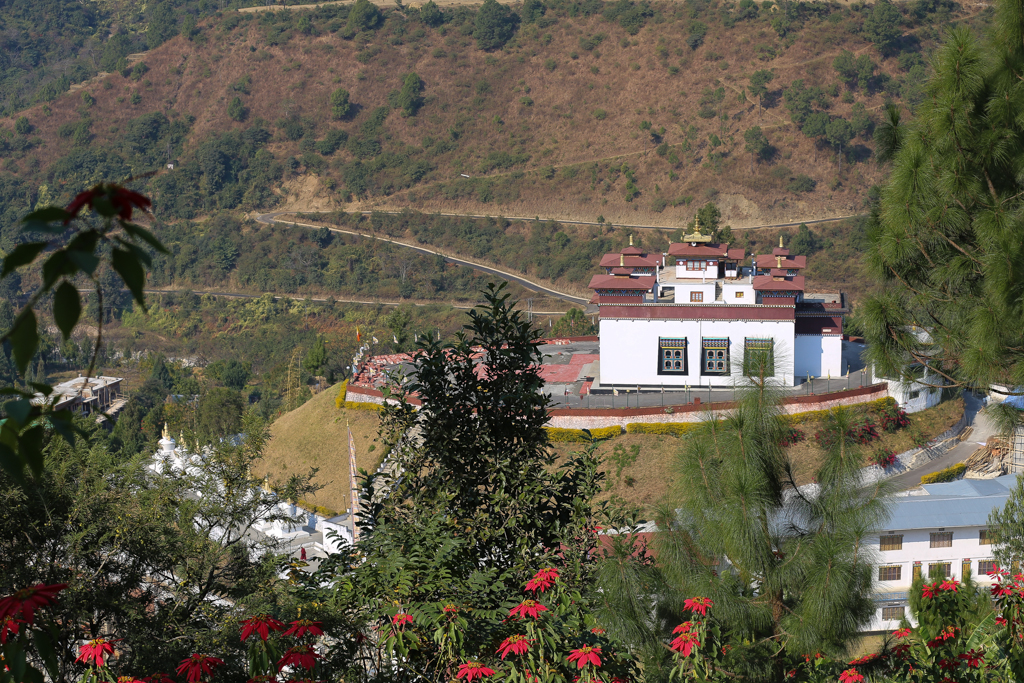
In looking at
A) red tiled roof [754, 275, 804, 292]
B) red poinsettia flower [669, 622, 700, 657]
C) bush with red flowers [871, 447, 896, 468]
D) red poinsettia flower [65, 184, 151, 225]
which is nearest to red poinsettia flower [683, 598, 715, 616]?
red poinsettia flower [669, 622, 700, 657]

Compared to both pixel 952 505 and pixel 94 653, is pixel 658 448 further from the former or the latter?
pixel 94 653

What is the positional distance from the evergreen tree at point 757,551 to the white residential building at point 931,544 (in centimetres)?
1065

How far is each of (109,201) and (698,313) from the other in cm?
2172

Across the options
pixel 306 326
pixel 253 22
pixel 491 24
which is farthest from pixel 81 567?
pixel 253 22

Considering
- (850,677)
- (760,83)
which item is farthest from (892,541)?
(760,83)

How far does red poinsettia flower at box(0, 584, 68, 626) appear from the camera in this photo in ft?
8.25

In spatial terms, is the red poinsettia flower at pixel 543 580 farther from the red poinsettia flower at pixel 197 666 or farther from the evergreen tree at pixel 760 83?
the evergreen tree at pixel 760 83

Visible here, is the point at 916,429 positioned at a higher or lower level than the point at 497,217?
lower

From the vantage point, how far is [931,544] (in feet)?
50.6

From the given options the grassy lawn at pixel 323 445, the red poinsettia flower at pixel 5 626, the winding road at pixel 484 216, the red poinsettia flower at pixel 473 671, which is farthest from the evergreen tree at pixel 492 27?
the red poinsettia flower at pixel 5 626

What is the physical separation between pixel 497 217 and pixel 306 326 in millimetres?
16365

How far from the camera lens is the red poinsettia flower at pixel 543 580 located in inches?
183

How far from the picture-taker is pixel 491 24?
75.3m

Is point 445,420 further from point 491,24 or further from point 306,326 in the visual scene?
point 491,24
